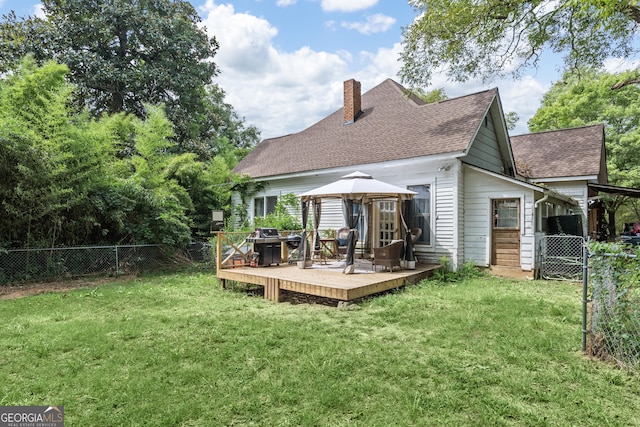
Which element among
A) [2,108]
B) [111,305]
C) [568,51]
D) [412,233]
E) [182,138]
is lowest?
[111,305]

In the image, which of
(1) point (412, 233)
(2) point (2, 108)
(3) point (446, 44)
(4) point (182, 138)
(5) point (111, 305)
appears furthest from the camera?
(4) point (182, 138)

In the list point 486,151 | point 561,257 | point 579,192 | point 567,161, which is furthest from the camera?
point 567,161

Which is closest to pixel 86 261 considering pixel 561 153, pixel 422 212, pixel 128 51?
pixel 422 212

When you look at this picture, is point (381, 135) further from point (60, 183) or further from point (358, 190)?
point (60, 183)

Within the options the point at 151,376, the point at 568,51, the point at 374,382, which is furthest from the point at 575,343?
the point at 568,51

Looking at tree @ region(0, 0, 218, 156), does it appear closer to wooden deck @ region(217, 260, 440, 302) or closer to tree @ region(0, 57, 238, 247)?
tree @ region(0, 57, 238, 247)

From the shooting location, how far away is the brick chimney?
1306cm

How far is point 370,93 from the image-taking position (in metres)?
13.9

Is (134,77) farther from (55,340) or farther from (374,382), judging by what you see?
(374,382)

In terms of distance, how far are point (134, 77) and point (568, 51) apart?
18.0 meters

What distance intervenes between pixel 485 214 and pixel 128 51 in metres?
18.3

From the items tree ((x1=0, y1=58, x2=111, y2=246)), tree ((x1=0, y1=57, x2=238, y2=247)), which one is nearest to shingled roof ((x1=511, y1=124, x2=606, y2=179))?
tree ((x1=0, y1=57, x2=238, y2=247))

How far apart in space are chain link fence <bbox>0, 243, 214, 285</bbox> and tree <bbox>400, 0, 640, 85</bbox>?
31.7ft

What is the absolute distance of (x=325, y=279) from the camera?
6.56 meters
